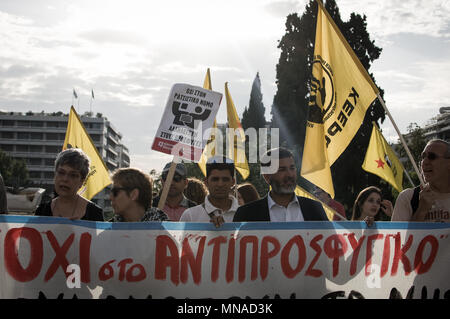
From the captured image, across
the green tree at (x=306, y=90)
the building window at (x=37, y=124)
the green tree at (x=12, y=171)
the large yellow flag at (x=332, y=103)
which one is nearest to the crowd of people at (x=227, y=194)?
the large yellow flag at (x=332, y=103)

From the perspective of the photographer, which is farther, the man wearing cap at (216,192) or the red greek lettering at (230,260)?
the man wearing cap at (216,192)

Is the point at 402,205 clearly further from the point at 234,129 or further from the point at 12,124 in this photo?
the point at 12,124

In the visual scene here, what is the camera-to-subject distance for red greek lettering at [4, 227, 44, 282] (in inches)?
144

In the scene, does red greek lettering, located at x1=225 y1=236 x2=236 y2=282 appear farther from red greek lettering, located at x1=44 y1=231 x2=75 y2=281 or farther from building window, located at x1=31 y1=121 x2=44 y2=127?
building window, located at x1=31 y1=121 x2=44 y2=127

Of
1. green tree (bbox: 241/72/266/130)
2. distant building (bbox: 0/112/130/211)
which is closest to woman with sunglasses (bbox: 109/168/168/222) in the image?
green tree (bbox: 241/72/266/130)

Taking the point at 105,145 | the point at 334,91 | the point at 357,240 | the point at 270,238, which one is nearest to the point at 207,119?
the point at 270,238

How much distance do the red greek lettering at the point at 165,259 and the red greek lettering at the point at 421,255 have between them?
169 centimetres

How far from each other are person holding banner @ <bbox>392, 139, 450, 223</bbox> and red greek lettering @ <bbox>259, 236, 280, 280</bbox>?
928 millimetres

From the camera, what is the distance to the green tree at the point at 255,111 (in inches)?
2107

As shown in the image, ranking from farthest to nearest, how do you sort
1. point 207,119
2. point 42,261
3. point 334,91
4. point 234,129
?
1. point 234,129
2. point 334,91
3. point 207,119
4. point 42,261

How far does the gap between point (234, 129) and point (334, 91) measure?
5002 millimetres

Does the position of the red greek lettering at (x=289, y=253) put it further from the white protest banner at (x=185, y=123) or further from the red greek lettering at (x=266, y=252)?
the white protest banner at (x=185, y=123)

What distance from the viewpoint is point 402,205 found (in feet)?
12.9
